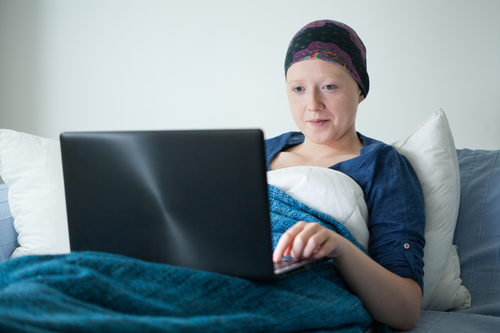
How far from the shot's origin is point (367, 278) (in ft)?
2.68

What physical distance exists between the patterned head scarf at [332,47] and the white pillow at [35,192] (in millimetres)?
792

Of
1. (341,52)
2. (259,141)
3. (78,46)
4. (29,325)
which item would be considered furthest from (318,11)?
(29,325)

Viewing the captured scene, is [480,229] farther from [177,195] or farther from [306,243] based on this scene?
[177,195]

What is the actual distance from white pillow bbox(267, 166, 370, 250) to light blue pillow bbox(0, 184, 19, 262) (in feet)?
2.72

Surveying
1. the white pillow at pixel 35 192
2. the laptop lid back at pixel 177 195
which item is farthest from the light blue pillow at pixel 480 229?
the white pillow at pixel 35 192

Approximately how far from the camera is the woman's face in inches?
45.6

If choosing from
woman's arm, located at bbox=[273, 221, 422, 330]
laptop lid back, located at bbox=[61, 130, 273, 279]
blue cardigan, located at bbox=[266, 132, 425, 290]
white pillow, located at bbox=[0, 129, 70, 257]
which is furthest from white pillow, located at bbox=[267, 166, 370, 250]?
white pillow, located at bbox=[0, 129, 70, 257]

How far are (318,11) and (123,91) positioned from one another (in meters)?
1.08

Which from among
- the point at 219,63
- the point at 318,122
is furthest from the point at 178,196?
the point at 219,63

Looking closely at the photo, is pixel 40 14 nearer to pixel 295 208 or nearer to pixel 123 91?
pixel 123 91

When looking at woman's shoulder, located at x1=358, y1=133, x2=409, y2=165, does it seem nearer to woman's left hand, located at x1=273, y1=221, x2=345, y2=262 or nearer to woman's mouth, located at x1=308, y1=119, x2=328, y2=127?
woman's mouth, located at x1=308, y1=119, x2=328, y2=127

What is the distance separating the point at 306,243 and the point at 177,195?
24 cm

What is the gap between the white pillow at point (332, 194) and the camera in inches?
37.6

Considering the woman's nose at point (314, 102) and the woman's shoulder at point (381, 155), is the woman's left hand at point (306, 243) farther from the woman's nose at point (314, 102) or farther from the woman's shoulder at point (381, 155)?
the woman's nose at point (314, 102)
